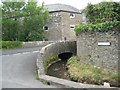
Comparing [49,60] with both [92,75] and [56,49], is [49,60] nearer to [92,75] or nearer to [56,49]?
[56,49]

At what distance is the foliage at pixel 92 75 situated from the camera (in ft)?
49.5

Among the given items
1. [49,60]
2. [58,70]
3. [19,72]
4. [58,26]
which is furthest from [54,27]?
[19,72]

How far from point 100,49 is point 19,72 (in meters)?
4.95

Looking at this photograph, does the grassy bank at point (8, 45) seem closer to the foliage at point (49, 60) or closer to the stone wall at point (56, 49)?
the stone wall at point (56, 49)

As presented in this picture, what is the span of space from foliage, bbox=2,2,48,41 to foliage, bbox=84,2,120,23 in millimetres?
16363

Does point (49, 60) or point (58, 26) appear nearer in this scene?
point (49, 60)

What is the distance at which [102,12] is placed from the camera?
59.8 ft

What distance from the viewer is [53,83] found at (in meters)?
13.5

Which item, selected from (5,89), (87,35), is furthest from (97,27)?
(5,89)

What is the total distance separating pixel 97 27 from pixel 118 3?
2098mm

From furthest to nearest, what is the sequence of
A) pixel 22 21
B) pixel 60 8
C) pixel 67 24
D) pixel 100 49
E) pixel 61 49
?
pixel 67 24
pixel 60 8
pixel 22 21
pixel 61 49
pixel 100 49

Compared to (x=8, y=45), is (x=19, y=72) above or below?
below

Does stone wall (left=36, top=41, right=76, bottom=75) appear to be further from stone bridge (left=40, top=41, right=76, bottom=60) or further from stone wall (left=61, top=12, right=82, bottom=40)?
stone wall (left=61, top=12, right=82, bottom=40)

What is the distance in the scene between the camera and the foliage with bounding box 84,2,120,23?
57.7ft
